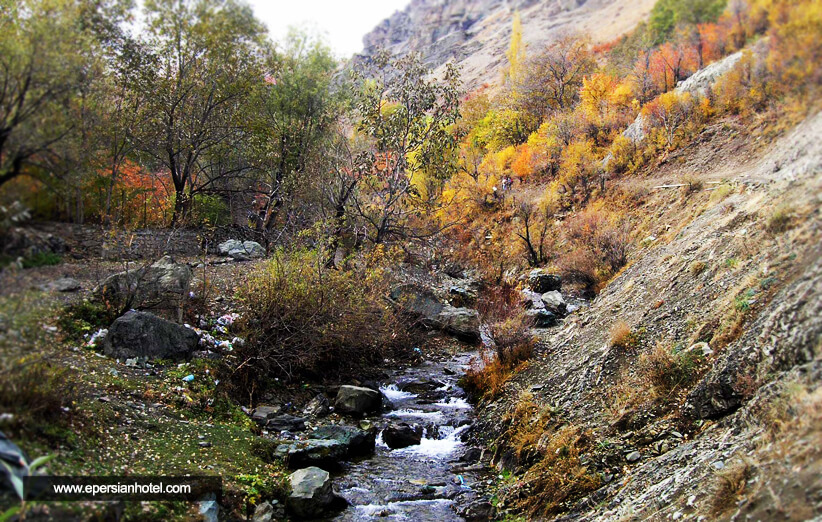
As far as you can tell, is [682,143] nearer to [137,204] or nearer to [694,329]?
[694,329]

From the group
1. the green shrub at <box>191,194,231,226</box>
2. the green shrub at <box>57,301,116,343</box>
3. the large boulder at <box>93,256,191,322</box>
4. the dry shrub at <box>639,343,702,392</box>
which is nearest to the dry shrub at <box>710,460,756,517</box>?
the dry shrub at <box>639,343,702,392</box>

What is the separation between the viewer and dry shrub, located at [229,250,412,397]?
34.1 feet

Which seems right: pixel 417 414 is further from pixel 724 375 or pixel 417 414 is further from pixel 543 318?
pixel 724 375

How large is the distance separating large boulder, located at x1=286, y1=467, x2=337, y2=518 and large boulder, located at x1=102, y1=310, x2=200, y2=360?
142 inches

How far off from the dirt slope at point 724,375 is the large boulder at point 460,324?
20.4 feet

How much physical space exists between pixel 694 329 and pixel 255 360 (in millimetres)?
8100

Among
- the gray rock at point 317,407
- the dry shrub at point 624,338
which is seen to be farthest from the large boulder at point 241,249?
the dry shrub at point 624,338

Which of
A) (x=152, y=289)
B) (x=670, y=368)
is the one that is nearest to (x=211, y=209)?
(x=152, y=289)

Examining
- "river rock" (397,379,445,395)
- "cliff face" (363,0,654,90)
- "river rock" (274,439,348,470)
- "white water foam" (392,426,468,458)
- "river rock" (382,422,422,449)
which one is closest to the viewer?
"river rock" (274,439,348,470)

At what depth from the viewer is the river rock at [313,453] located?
786 centimetres

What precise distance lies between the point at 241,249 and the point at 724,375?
16.2m

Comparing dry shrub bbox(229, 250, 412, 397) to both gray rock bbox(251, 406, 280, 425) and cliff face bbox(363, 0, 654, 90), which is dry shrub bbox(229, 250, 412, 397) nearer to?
gray rock bbox(251, 406, 280, 425)

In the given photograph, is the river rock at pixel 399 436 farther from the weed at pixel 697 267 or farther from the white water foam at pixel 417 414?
the weed at pixel 697 267

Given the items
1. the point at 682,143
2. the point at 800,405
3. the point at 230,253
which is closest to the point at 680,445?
the point at 800,405
